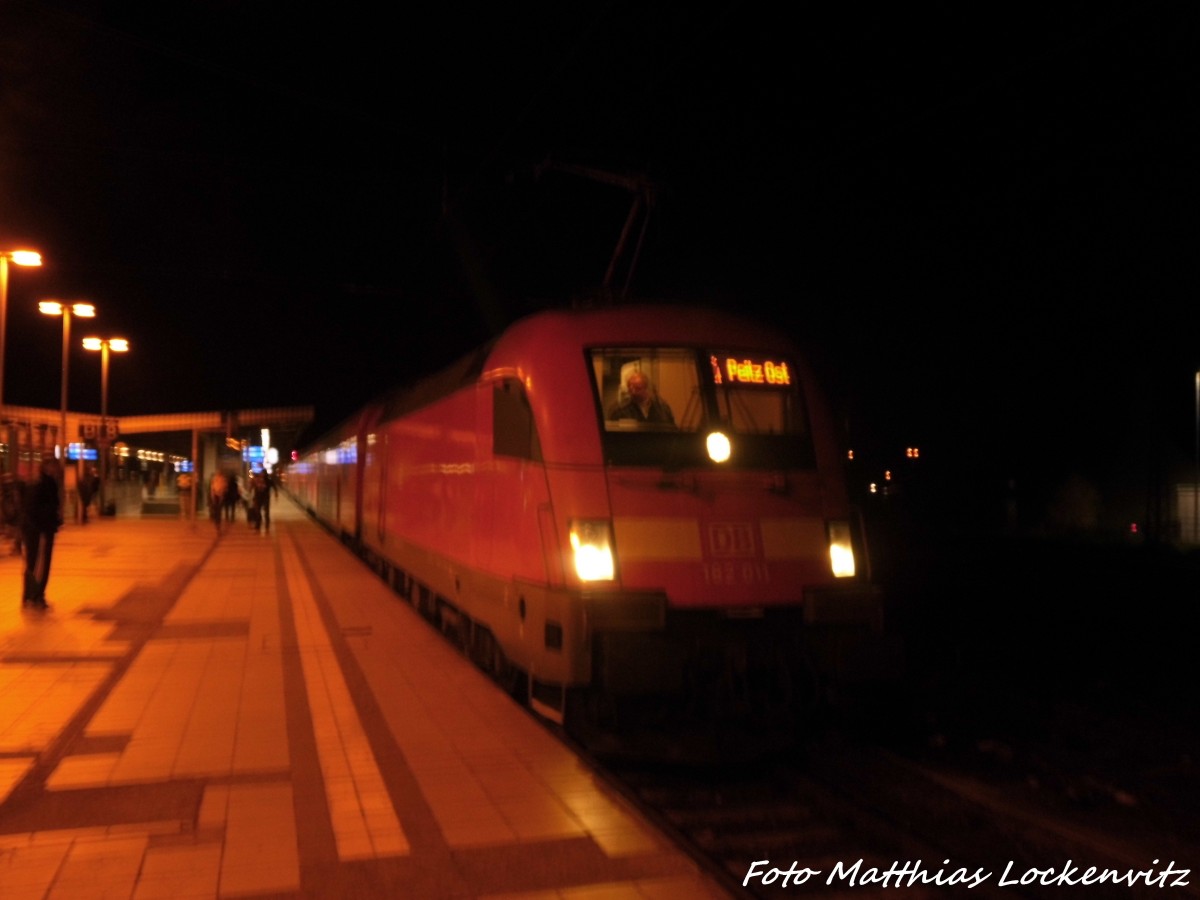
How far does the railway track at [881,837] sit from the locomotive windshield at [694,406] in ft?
6.72

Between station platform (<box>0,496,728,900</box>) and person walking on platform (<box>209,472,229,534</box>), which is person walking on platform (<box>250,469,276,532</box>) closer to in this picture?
person walking on platform (<box>209,472,229,534</box>)

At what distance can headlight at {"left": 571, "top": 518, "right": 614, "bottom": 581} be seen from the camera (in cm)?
680

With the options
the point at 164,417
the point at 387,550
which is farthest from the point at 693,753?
the point at 164,417

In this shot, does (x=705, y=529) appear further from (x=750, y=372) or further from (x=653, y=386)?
(x=750, y=372)

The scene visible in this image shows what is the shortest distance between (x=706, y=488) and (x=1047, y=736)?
3.29 m

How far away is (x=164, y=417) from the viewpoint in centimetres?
3183

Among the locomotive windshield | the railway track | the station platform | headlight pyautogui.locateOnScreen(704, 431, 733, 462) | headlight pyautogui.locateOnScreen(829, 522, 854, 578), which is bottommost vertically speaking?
the railway track

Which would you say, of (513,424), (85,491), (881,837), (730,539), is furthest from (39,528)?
(85,491)

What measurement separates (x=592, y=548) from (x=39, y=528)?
8.80m

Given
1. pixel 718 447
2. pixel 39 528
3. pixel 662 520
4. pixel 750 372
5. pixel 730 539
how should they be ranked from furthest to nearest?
pixel 39 528
pixel 750 372
pixel 718 447
pixel 730 539
pixel 662 520

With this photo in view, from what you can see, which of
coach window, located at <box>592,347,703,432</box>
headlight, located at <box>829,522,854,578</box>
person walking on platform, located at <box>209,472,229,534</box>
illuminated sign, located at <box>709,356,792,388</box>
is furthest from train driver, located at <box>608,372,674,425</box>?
person walking on platform, located at <box>209,472,229,534</box>

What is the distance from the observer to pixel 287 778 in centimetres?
628

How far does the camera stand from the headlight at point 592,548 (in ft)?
22.3

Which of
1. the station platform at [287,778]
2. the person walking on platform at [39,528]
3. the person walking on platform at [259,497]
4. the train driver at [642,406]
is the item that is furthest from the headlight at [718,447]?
the person walking on platform at [259,497]
